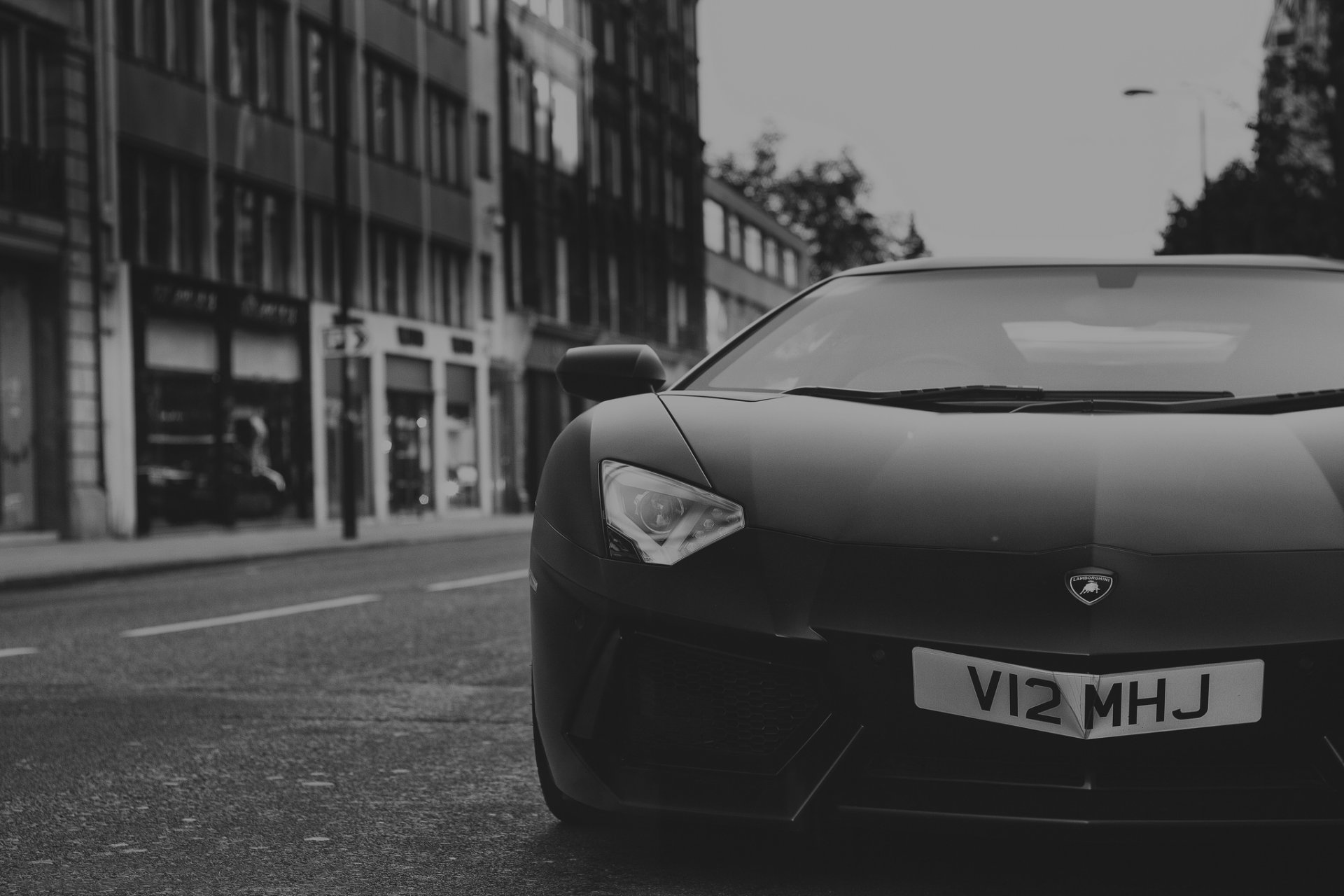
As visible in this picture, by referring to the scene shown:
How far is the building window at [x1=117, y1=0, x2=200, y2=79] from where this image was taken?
85.9 ft

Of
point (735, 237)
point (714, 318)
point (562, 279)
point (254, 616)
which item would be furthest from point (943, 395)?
point (735, 237)

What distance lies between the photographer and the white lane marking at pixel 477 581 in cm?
1239

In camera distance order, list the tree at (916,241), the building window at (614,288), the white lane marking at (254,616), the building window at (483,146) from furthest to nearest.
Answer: the tree at (916,241) < the building window at (614,288) < the building window at (483,146) < the white lane marking at (254,616)

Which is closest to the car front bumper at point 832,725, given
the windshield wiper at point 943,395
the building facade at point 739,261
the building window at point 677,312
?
the windshield wiper at point 943,395

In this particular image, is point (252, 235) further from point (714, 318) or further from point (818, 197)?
point (818, 197)

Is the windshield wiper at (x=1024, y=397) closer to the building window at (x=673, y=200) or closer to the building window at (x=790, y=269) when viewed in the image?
the building window at (x=673, y=200)

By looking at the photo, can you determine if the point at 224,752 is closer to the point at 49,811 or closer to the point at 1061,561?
the point at 49,811

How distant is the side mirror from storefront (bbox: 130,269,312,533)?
74.6ft

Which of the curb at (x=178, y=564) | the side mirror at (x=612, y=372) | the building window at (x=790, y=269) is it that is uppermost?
the building window at (x=790, y=269)

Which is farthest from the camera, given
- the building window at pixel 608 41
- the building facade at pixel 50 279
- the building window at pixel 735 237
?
the building window at pixel 735 237

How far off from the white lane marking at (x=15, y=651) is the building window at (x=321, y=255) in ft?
75.6

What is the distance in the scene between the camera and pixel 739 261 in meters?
70.3

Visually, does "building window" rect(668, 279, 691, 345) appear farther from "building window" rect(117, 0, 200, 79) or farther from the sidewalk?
"building window" rect(117, 0, 200, 79)

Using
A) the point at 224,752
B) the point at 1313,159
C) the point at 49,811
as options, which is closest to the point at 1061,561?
the point at 49,811
